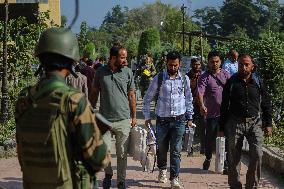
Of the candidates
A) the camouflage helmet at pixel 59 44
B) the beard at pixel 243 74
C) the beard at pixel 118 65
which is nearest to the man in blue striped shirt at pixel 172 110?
the beard at pixel 118 65

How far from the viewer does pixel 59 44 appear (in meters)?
3.46

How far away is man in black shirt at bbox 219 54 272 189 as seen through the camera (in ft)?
23.8

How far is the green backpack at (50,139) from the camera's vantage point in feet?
11.0

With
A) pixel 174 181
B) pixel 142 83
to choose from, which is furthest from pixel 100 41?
pixel 174 181

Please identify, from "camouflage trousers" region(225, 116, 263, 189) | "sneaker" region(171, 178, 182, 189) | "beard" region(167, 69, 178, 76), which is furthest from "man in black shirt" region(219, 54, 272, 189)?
"beard" region(167, 69, 178, 76)

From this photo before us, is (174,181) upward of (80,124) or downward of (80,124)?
downward

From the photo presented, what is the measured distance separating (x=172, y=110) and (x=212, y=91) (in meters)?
1.83

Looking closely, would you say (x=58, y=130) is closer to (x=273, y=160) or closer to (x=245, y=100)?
(x=245, y=100)

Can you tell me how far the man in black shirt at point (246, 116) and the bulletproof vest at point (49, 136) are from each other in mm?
4164

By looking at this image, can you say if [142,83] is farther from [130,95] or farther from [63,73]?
[63,73]

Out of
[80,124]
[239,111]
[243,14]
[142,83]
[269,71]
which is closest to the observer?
[80,124]

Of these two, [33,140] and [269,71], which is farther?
[269,71]

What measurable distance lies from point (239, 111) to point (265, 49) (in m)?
6.65

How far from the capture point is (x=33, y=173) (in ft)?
11.4
